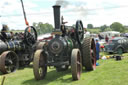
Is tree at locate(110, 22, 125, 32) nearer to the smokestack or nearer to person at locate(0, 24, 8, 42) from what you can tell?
person at locate(0, 24, 8, 42)

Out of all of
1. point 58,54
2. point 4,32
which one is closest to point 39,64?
point 58,54

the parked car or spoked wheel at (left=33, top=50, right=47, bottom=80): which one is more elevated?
spoked wheel at (left=33, top=50, right=47, bottom=80)

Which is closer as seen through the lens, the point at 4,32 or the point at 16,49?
the point at 4,32

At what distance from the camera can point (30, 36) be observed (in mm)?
11203

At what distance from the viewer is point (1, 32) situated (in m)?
9.66

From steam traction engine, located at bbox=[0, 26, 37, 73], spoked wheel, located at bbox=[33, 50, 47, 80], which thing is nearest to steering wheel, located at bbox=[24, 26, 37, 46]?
steam traction engine, located at bbox=[0, 26, 37, 73]

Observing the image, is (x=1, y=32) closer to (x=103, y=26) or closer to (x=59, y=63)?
(x=59, y=63)

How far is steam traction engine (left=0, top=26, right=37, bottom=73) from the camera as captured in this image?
9.09 metres

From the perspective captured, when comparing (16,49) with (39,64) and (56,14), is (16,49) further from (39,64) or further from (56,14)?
(56,14)

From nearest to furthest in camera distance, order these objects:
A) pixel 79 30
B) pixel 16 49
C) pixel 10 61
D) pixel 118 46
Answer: pixel 79 30 < pixel 10 61 < pixel 16 49 < pixel 118 46

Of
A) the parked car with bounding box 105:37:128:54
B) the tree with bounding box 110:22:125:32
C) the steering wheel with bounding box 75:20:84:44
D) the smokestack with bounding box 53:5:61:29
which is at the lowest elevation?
the tree with bounding box 110:22:125:32

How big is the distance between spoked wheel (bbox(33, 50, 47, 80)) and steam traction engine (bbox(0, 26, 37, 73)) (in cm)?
238

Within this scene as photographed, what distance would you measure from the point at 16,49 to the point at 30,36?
1.38 metres

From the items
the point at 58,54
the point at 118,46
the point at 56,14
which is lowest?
the point at 118,46
